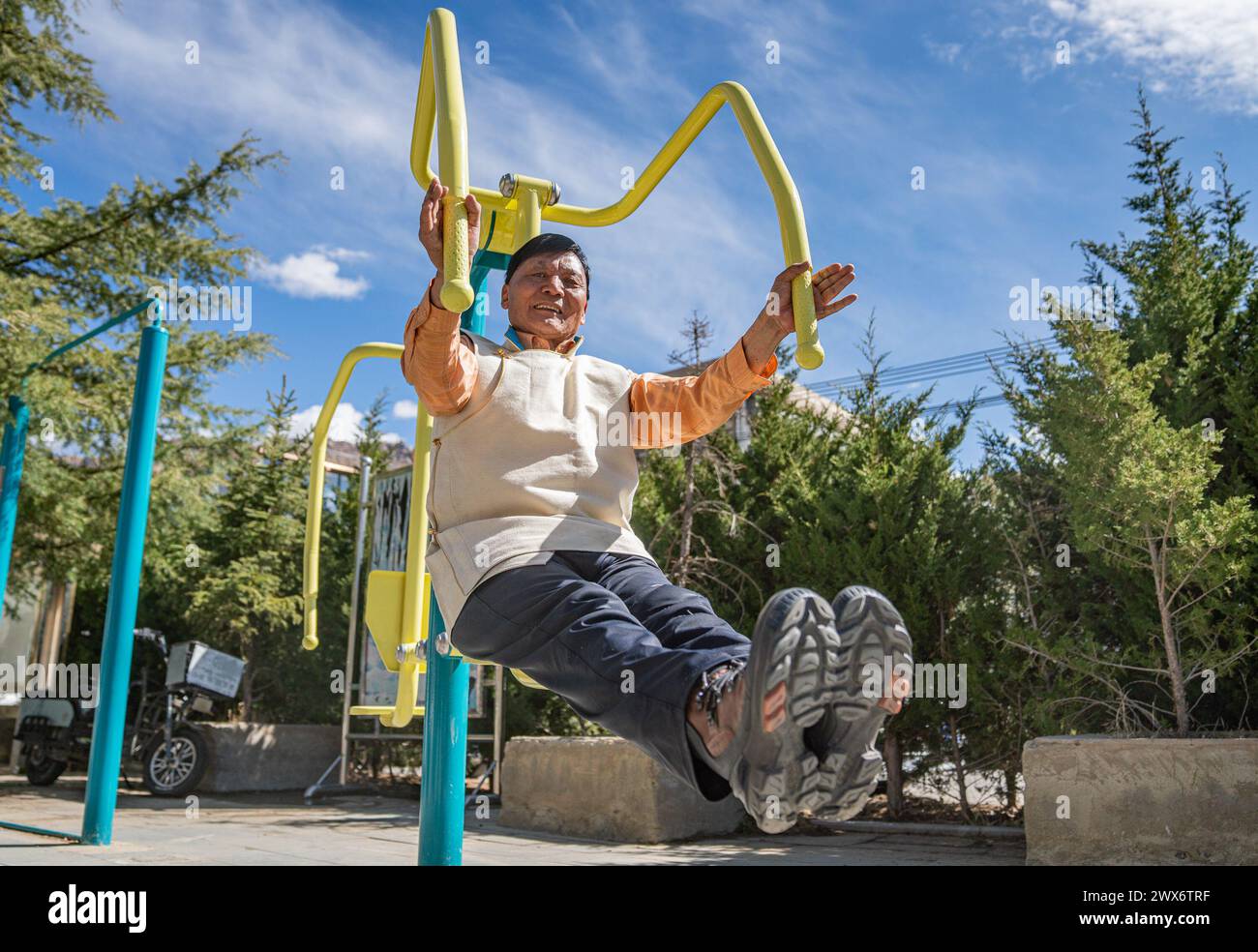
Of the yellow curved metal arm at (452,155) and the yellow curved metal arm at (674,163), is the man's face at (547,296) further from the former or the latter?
the yellow curved metal arm at (452,155)

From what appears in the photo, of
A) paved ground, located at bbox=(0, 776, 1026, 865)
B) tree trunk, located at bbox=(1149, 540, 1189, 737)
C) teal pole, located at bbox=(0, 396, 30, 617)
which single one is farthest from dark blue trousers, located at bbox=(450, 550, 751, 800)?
teal pole, located at bbox=(0, 396, 30, 617)

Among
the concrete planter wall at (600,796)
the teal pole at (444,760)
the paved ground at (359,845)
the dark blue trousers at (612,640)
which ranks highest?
the dark blue trousers at (612,640)

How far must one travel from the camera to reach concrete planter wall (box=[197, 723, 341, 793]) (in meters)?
7.91

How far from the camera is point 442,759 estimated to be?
2.49 meters

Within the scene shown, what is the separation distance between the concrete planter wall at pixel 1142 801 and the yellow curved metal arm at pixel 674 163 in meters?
2.95

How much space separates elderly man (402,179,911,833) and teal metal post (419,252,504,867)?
1.40ft

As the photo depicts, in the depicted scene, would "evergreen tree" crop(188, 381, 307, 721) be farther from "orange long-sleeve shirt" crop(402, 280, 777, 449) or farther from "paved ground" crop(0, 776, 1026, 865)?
"orange long-sleeve shirt" crop(402, 280, 777, 449)

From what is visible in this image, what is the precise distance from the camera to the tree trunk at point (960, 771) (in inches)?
217

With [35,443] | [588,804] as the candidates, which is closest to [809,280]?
[588,804]

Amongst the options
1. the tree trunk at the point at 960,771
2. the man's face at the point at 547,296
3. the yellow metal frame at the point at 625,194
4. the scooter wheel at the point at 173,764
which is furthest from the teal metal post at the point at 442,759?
the scooter wheel at the point at 173,764

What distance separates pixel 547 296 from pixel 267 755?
704 centimetres

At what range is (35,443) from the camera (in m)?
6.93

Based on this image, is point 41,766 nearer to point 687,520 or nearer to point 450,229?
point 687,520
